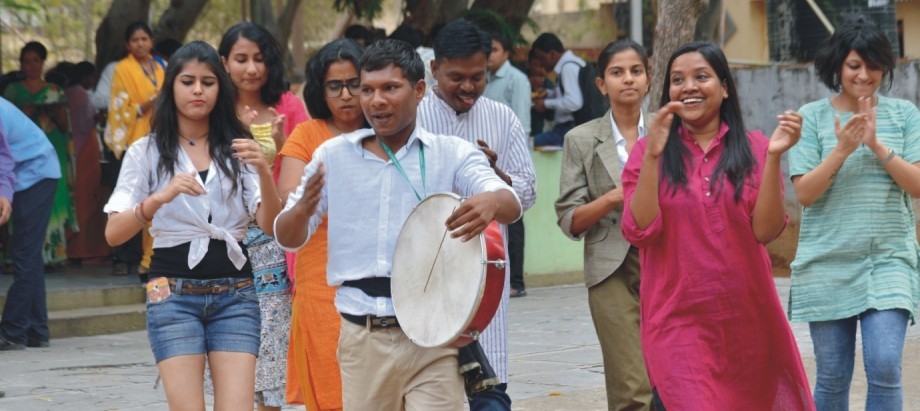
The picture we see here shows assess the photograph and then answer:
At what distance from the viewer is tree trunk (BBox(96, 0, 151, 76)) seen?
48.0 feet

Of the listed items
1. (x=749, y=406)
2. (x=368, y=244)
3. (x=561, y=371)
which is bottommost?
(x=561, y=371)

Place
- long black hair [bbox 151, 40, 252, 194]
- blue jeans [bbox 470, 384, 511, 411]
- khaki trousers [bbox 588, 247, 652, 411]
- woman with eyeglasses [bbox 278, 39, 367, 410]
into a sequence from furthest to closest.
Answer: khaki trousers [bbox 588, 247, 652, 411] < woman with eyeglasses [bbox 278, 39, 367, 410] < long black hair [bbox 151, 40, 252, 194] < blue jeans [bbox 470, 384, 511, 411]

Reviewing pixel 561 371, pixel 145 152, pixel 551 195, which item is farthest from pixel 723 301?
pixel 551 195

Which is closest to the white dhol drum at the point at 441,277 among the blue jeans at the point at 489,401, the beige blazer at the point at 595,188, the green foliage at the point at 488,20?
the blue jeans at the point at 489,401

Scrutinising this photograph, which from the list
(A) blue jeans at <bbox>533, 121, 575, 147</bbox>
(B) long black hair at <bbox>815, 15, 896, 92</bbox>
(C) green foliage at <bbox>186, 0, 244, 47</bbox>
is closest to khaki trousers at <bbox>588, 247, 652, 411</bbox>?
(B) long black hair at <bbox>815, 15, 896, 92</bbox>

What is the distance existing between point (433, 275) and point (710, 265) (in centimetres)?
97

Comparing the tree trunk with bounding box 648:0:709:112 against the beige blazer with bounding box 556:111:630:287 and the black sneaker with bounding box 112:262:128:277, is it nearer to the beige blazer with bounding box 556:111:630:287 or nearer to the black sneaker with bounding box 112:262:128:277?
the black sneaker with bounding box 112:262:128:277

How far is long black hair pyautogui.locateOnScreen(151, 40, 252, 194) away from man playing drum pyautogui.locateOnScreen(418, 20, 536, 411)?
0.74m

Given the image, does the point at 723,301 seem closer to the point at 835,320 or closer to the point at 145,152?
the point at 835,320

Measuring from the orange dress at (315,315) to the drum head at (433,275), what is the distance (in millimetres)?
1479

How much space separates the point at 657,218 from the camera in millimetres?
4805

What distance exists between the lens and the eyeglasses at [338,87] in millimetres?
6000

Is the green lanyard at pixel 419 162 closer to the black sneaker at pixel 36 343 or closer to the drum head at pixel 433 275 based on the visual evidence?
the drum head at pixel 433 275

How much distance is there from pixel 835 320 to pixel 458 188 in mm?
1921
